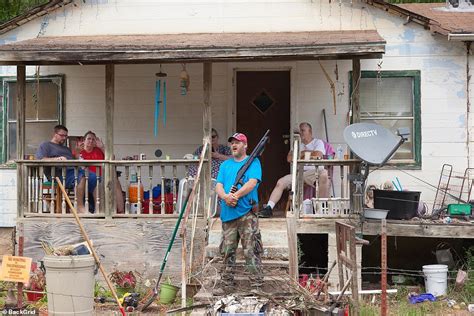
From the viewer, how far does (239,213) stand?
955cm

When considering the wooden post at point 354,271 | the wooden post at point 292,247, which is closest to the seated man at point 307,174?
the wooden post at point 292,247

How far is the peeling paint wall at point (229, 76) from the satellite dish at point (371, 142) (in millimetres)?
2017

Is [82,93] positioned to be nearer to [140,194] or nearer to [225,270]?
[140,194]

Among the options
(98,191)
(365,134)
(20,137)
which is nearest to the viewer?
(365,134)

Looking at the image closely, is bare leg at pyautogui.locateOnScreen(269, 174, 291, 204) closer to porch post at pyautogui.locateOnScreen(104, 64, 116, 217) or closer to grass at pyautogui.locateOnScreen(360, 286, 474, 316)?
grass at pyautogui.locateOnScreen(360, 286, 474, 316)

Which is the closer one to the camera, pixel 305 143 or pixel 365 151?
pixel 365 151

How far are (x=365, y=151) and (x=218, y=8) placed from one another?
4.24 m

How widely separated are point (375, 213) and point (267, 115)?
337 cm

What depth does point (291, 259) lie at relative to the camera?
9.84m

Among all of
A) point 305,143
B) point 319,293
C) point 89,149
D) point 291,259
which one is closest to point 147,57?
point 89,149

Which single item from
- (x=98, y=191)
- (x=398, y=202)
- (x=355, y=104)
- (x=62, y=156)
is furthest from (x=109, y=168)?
(x=398, y=202)

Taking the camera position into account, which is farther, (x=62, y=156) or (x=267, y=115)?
(x=267, y=115)

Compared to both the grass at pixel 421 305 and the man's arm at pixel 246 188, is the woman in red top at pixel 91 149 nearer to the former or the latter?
the man's arm at pixel 246 188

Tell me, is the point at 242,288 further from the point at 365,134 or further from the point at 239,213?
the point at 365,134
